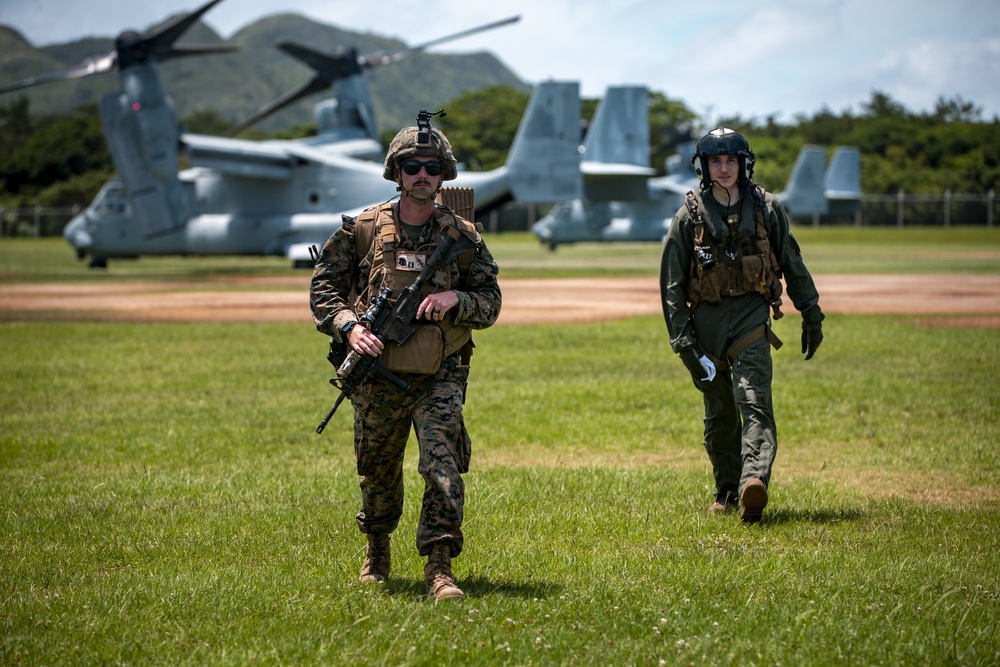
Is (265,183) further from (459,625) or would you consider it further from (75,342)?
(459,625)

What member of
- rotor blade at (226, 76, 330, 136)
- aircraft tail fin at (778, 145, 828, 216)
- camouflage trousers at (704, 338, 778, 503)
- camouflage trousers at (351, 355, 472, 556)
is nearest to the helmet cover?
camouflage trousers at (351, 355, 472, 556)

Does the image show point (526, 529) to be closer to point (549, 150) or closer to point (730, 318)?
point (730, 318)

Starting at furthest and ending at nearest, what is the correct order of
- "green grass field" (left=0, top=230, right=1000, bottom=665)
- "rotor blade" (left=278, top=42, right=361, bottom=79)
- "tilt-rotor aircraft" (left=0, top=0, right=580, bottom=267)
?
"rotor blade" (left=278, top=42, right=361, bottom=79) < "tilt-rotor aircraft" (left=0, top=0, right=580, bottom=267) < "green grass field" (left=0, top=230, right=1000, bottom=665)

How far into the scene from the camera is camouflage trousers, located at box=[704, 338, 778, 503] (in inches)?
292

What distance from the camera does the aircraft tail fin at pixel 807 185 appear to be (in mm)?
68812

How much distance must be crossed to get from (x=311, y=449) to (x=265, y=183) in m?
32.4

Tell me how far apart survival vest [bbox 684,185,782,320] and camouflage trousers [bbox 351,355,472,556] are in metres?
2.24

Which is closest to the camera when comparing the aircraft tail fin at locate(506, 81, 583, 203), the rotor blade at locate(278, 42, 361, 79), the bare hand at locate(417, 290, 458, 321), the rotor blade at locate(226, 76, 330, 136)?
the bare hand at locate(417, 290, 458, 321)

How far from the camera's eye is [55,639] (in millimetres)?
5188

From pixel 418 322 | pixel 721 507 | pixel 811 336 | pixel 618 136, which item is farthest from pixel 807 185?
pixel 418 322

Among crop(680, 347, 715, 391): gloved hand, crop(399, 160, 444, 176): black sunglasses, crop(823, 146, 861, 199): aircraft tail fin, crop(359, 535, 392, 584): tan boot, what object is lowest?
crop(359, 535, 392, 584): tan boot

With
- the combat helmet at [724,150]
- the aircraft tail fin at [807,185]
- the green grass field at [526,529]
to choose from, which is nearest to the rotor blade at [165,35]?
the green grass field at [526,529]

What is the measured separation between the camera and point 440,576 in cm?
582

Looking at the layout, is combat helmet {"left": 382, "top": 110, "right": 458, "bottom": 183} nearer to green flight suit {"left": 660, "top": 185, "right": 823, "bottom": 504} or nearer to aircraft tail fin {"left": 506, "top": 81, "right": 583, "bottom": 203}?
green flight suit {"left": 660, "top": 185, "right": 823, "bottom": 504}
